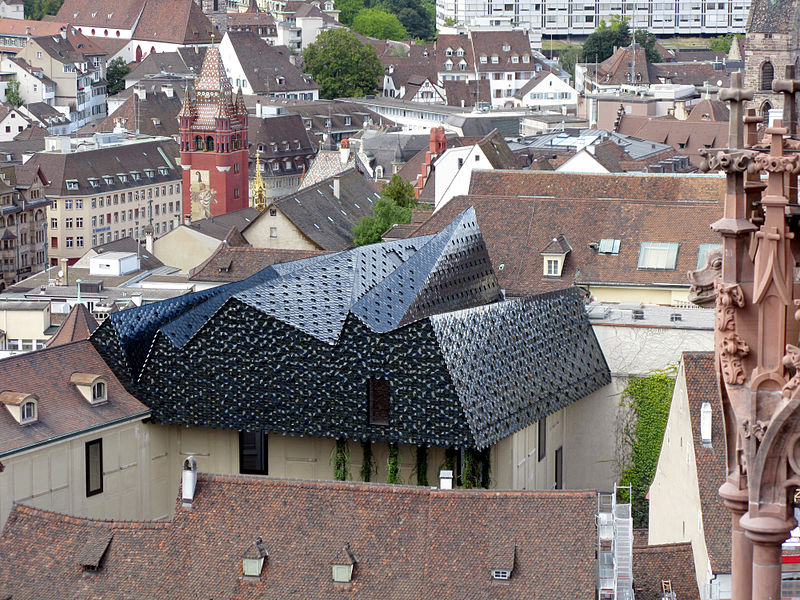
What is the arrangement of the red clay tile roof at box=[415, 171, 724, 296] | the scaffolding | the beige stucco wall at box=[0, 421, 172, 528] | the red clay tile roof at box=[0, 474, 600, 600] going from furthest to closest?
the red clay tile roof at box=[415, 171, 724, 296], the beige stucco wall at box=[0, 421, 172, 528], the red clay tile roof at box=[0, 474, 600, 600], the scaffolding

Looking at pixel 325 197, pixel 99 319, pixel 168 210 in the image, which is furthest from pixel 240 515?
pixel 168 210

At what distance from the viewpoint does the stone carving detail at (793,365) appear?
11.6 meters

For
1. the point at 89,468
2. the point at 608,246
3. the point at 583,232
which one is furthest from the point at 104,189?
the point at 89,468

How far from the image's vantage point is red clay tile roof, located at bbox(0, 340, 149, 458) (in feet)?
173

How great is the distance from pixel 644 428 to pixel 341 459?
41.6 feet

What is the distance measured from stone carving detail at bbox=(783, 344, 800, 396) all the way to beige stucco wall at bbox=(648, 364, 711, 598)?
3308 cm

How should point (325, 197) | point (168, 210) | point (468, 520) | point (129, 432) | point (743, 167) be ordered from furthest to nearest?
point (168, 210) → point (325, 197) → point (129, 432) → point (468, 520) → point (743, 167)

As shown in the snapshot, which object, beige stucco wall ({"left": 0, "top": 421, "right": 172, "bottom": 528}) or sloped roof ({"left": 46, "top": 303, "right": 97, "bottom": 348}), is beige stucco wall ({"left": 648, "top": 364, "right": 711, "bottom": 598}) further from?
sloped roof ({"left": 46, "top": 303, "right": 97, "bottom": 348})

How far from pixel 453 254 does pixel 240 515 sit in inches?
948

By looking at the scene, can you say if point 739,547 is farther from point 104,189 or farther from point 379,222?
point 104,189

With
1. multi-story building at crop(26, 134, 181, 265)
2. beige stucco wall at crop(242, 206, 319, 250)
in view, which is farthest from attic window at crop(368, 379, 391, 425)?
multi-story building at crop(26, 134, 181, 265)

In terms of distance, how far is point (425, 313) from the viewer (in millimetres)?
63375

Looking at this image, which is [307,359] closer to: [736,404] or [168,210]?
[736,404]

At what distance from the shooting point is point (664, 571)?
46.3 m
